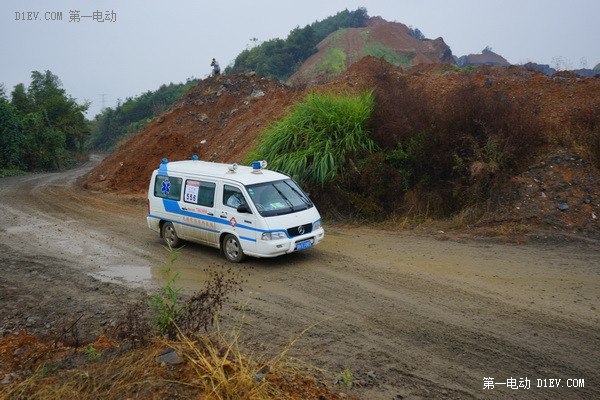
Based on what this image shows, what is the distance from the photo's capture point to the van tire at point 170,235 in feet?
37.4

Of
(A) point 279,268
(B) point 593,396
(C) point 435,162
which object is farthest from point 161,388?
(C) point 435,162

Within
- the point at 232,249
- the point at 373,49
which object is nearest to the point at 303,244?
the point at 232,249

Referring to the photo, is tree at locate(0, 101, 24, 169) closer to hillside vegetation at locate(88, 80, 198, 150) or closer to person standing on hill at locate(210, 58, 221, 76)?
person standing on hill at locate(210, 58, 221, 76)

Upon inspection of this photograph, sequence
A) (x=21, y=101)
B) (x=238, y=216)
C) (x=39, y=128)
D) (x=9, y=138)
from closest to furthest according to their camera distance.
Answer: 1. (x=238, y=216)
2. (x=9, y=138)
3. (x=39, y=128)
4. (x=21, y=101)

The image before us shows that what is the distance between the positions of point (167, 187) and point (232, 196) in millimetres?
2161

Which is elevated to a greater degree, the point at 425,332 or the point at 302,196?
the point at 302,196

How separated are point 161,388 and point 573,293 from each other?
6.51 meters

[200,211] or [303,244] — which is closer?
[303,244]

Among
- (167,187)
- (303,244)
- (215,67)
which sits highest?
(215,67)

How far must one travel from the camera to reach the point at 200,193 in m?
10.7

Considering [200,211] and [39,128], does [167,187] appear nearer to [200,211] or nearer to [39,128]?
[200,211]

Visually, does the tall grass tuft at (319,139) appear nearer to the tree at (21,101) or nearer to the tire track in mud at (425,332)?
the tire track in mud at (425,332)

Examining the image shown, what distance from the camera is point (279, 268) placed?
9.66 meters

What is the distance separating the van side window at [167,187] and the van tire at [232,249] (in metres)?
1.81
